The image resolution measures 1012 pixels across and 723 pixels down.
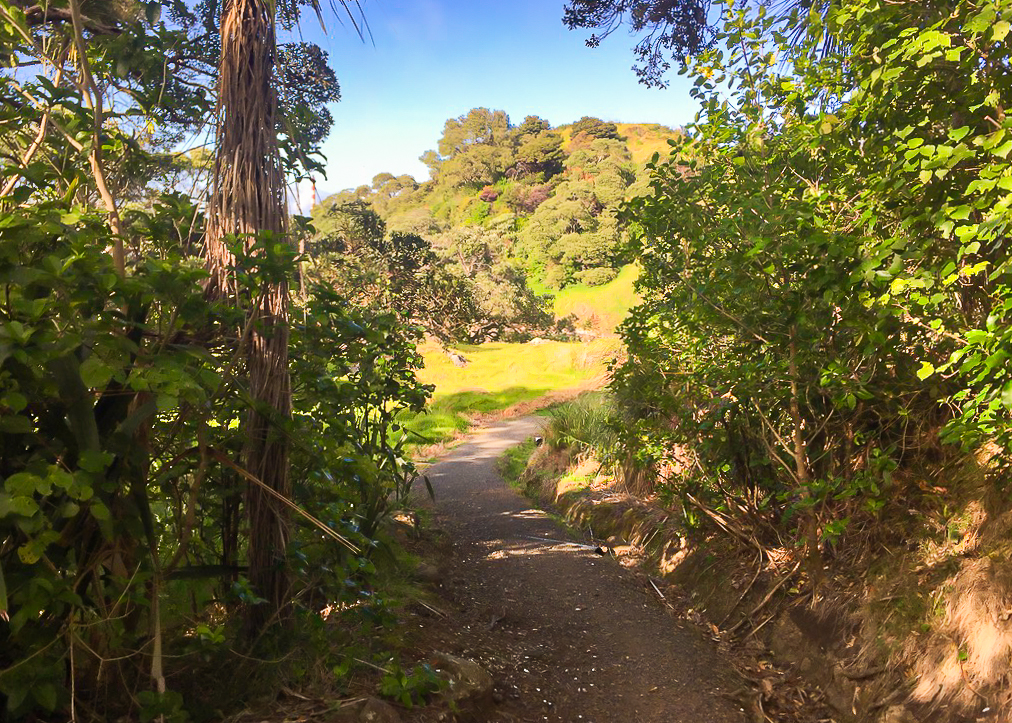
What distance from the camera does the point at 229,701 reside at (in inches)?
101

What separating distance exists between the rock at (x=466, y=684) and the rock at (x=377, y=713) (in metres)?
0.46

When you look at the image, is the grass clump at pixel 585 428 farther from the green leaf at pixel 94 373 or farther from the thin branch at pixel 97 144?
the green leaf at pixel 94 373

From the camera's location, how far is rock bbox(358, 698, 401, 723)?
8.77ft

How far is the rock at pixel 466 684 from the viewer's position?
3.27m

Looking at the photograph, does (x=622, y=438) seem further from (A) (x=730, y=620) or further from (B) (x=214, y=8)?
(B) (x=214, y=8)

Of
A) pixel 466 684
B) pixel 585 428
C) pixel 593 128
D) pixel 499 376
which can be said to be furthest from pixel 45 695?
pixel 593 128

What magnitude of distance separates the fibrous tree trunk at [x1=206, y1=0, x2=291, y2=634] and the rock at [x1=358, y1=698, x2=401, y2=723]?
1.83 ft

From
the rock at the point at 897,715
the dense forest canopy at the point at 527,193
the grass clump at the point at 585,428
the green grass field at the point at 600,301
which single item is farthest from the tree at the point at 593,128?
the rock at the point at 897,715

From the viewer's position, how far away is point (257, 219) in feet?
9.53

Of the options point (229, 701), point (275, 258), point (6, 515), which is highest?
point (275, 258)

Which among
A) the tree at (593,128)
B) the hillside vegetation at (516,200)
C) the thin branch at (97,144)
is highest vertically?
the tree at (593,128)

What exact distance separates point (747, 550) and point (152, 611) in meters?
4.46

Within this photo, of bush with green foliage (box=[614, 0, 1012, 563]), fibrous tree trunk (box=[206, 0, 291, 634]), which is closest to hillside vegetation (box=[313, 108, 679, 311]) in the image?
bush with green foliage (box=[614, 0, 1012, 563])

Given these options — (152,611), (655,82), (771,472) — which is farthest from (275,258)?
(655,82)
